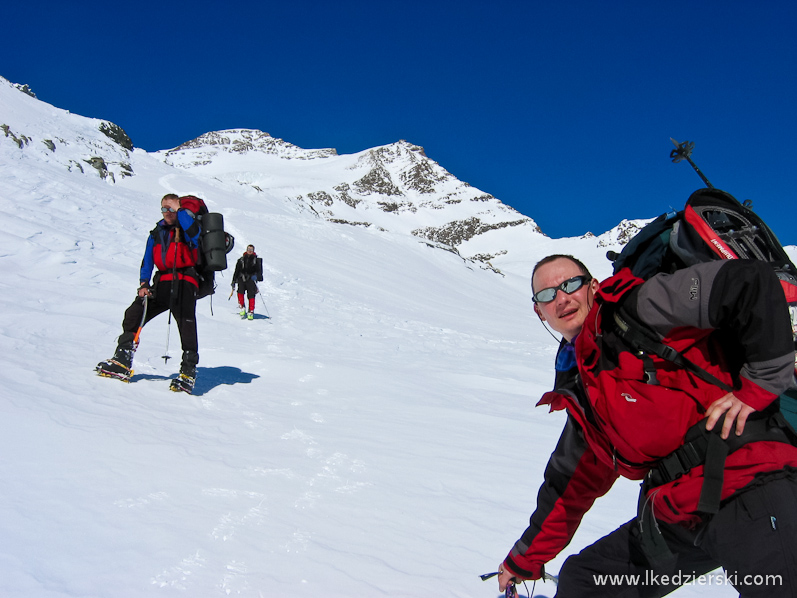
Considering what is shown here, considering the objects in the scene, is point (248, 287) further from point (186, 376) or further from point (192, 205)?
point (186, 376)

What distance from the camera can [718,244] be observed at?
1.44 m

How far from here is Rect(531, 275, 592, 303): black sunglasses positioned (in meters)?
1.74

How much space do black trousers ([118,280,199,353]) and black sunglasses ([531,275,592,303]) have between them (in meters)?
3.92

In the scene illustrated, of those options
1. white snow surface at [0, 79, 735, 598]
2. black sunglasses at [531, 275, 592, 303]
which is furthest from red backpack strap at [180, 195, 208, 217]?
black sunglasses at [531, 275, 592, 303]

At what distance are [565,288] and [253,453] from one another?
2496 mm

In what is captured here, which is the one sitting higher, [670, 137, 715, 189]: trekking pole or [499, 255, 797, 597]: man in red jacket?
[670, 137, 715, 189]: trekking pole

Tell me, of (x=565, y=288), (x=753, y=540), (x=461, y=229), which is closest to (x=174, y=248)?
(x=565, y=288)


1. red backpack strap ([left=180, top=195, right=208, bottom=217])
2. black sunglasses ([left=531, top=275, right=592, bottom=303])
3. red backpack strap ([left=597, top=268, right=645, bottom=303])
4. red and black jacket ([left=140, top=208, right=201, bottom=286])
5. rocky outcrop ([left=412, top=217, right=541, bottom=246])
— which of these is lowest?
red backpack strap ([left=597, top=268, right=645, bottom=303])

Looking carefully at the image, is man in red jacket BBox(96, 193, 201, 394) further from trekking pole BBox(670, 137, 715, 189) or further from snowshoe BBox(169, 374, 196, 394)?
trekking pole BBox(670, 137, 715, 189)

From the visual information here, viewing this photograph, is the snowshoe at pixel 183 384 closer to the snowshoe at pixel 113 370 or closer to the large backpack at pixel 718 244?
the snowshoe at pixel 113 370

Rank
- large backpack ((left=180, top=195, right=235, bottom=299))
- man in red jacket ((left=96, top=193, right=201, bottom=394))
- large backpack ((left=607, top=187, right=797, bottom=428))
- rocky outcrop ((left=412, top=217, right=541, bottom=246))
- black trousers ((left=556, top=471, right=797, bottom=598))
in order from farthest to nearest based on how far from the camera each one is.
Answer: rocky outcrop ((left=412, top=217, right=541, bottom=246))
large backpack ((left=180, top=195, right=235, bottom=299))
man in red jacket ((left=96, top=193, right=201, bottom=394))
large backpack ((left=607, top=187, right=797, bottom=428))
black trousers ((left=556, top=471, right=797, bottom=598))

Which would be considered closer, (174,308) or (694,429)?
(694,429)

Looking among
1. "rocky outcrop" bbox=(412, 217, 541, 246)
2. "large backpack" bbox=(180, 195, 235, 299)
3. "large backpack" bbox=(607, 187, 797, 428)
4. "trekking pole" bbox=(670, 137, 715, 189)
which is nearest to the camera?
"large backpack" bbox=(607, 187, 797, 428)

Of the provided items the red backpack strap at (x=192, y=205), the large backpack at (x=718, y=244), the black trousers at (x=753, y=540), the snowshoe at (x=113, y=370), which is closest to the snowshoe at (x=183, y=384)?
the snowshoe at (x=113, y=370)
